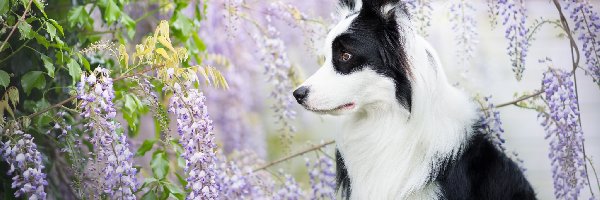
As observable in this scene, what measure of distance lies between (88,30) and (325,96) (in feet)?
3.89

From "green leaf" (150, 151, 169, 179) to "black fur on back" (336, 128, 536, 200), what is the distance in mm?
870

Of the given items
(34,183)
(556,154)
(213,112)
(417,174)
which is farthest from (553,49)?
(34,183)

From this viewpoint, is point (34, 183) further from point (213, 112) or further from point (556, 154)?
point (213, 112)

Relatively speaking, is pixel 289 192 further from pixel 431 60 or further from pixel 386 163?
pixel 431 60

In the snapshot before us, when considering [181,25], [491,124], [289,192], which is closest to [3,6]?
[181,25]

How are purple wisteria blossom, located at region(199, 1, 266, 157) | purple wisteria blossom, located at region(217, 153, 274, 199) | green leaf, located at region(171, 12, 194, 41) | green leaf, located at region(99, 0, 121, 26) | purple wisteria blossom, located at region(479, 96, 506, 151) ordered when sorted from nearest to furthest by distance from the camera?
purple wisteria blossom, located at region(479, 96, 506, 151), green leaf, located at region(99, 0, 121, 26), green leaf, located at region(171, 12, 194, 41), purple wisteria blossom, located at region(217, 153, 274, 199), purple wisteria blossom, located at region(199, 1, 266, 157)

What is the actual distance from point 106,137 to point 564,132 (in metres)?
1.51

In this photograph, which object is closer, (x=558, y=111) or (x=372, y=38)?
(x=372, y=38)

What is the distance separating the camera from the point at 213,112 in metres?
4.70

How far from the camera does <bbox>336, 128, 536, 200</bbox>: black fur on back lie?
2.26m

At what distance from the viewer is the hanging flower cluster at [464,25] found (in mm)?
3055

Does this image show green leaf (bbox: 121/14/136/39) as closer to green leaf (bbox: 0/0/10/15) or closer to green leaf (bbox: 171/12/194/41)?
green leaf (bbox: 171/12/194/41)

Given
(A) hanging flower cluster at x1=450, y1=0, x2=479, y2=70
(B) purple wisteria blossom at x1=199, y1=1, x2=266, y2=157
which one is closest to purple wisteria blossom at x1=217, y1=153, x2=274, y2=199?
(A) hanging flower cluster at x1=450, y1=0, x2=479, y2=70

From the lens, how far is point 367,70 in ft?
7.43
